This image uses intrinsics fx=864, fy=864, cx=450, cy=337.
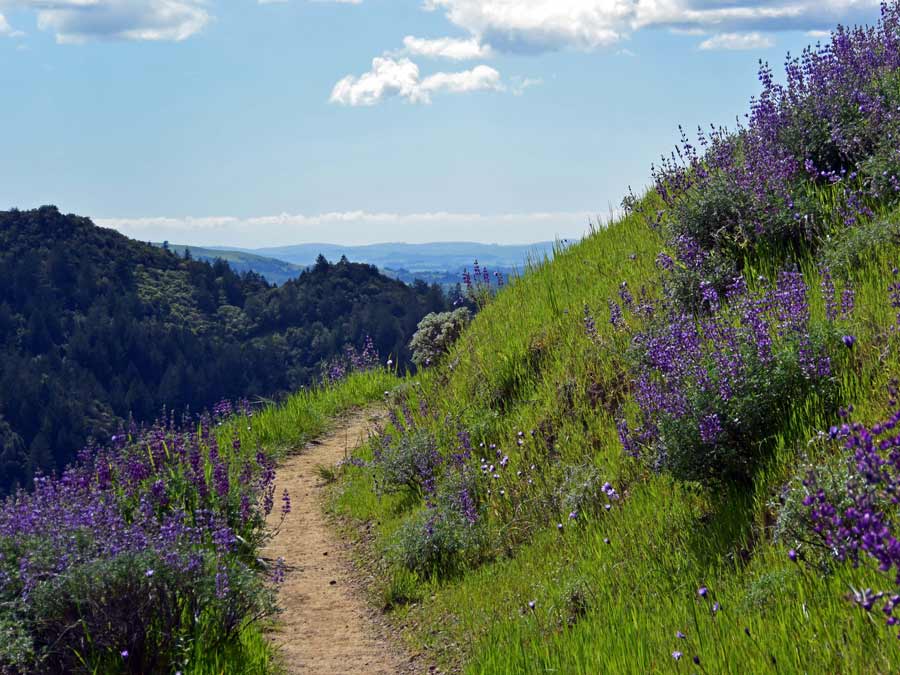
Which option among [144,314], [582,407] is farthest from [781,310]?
[144,314]

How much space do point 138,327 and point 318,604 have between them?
116 meters

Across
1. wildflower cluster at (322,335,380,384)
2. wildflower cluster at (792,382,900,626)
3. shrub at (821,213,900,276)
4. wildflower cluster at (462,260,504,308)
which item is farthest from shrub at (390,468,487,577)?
wildflower cluster at (322,335,380,384)

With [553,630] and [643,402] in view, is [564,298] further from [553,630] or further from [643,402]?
[553,630]

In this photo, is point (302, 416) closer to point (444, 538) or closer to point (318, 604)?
point (318, 604)

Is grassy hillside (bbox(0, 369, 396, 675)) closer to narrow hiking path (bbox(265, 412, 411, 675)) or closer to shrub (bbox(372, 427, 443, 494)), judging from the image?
narrow hiking path (bbox(265, 412, 411, 675))

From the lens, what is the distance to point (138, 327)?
117 meters

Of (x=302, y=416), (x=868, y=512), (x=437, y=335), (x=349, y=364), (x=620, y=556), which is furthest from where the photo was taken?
(x=349, y=364)

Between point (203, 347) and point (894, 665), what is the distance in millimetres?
117756

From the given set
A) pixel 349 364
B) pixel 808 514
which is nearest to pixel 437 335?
pixel 349 364

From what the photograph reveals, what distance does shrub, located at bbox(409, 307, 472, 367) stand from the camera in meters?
15.0

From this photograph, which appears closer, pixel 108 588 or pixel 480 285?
pixel 108 588

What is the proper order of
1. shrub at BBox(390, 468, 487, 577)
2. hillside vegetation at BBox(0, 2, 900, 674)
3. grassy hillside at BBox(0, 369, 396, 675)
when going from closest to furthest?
hillside vegetation at BBox(0, 2, 900, 674) < grassy hillside at BBox(0, 369, 396, 675) < shrub at BBox(390, 468, 487, 577)

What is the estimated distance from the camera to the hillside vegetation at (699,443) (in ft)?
13.2

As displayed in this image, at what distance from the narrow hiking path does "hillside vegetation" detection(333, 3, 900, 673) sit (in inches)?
13.9
